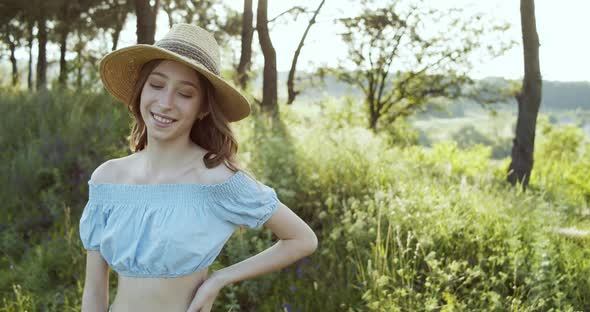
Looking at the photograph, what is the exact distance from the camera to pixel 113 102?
7727 mm

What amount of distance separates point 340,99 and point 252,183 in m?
20.0

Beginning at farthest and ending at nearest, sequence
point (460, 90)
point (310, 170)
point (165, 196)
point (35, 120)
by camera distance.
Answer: point (460, 90), point (35, 120), point (310, 170), point (165, 196)

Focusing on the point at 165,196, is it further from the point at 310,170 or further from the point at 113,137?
the point at 113,137

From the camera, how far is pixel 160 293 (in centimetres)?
195

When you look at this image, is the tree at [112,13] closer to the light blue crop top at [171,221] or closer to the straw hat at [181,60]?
the straw hat at [181,60]

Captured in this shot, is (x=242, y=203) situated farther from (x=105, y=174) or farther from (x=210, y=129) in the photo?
(x=105, y=174)

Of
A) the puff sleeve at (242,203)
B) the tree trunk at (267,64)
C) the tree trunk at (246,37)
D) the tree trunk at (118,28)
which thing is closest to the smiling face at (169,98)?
the puff sleeve at (242,203)

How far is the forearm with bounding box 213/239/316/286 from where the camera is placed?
1929mm

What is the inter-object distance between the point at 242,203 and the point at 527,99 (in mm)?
8587

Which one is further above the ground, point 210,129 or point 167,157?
point 210,129

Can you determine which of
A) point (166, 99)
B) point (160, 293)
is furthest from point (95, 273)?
point (166, 99)

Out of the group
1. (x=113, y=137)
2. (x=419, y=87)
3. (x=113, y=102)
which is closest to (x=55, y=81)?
(x=113, y=102)

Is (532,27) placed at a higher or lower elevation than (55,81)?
higher

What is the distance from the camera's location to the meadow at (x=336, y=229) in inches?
146
